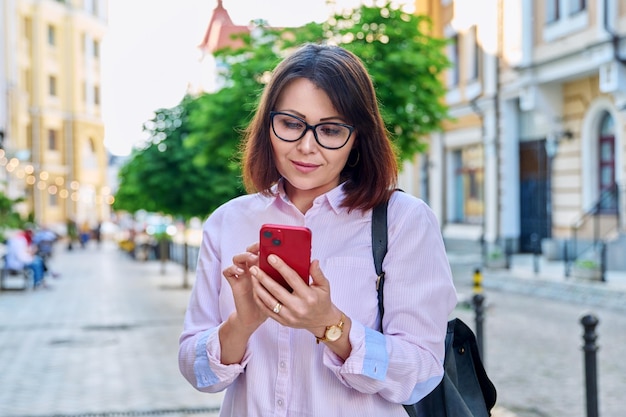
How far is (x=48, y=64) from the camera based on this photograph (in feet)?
198

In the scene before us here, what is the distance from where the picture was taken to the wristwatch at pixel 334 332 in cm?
188

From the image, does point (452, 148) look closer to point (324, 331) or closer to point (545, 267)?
point (545, 267)

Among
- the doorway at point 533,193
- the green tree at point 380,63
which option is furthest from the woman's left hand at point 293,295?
the doorway at point 533,193

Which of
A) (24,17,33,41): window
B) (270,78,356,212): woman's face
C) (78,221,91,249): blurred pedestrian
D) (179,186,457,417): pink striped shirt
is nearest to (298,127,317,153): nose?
(270,78,356,212): woman's face

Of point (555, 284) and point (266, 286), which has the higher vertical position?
point (266, 286)

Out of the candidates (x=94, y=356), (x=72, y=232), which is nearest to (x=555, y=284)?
(x=94, y=356)

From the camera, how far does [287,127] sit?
6.92ft

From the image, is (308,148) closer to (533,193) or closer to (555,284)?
(555,284)

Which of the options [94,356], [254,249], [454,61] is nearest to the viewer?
[254,249]

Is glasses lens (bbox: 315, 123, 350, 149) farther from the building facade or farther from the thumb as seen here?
the building facade

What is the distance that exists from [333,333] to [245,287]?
0.73ft

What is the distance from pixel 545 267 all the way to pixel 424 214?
18.6 metres

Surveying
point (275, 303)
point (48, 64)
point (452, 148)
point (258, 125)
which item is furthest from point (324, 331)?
point (48, 64)

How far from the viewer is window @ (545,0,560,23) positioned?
21.6 m
